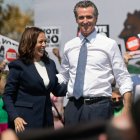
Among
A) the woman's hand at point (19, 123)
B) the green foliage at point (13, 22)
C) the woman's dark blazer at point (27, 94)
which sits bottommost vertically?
the woman's hand at point (19, 123)

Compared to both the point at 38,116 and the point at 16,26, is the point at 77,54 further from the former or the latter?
the point at 16,26

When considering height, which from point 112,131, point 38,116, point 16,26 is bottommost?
point 38,116

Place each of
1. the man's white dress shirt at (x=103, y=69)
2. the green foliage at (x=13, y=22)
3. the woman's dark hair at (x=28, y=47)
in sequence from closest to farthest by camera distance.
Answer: the man's white dress shirt at (x=103, y=69) < the woman's dark hair at (x=28, y=47) < the green foliage at (x=13, y=22)

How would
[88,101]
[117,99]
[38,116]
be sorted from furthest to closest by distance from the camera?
[117,99], [38,116], [88,101]

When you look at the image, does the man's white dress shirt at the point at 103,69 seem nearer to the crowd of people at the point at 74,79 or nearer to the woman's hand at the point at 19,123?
the crowd of people at the point at 74,79

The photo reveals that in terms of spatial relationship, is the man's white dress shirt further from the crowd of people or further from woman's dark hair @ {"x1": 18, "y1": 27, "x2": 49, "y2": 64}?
woman's dark hair @ {"x1": 18, "y1": 27, "x2": 49, "y2": 64}

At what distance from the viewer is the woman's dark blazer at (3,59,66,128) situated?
4.00m

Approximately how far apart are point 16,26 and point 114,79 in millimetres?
33720

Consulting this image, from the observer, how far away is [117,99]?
580cm

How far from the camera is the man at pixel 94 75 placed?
371cm

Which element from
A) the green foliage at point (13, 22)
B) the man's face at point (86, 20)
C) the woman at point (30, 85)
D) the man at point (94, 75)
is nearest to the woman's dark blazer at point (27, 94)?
the woman at point (30, 85)

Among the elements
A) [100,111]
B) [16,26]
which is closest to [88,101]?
[100,111]

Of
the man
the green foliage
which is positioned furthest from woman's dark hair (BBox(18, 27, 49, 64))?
the green foliage

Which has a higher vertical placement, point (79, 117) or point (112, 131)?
point (112, 131)
